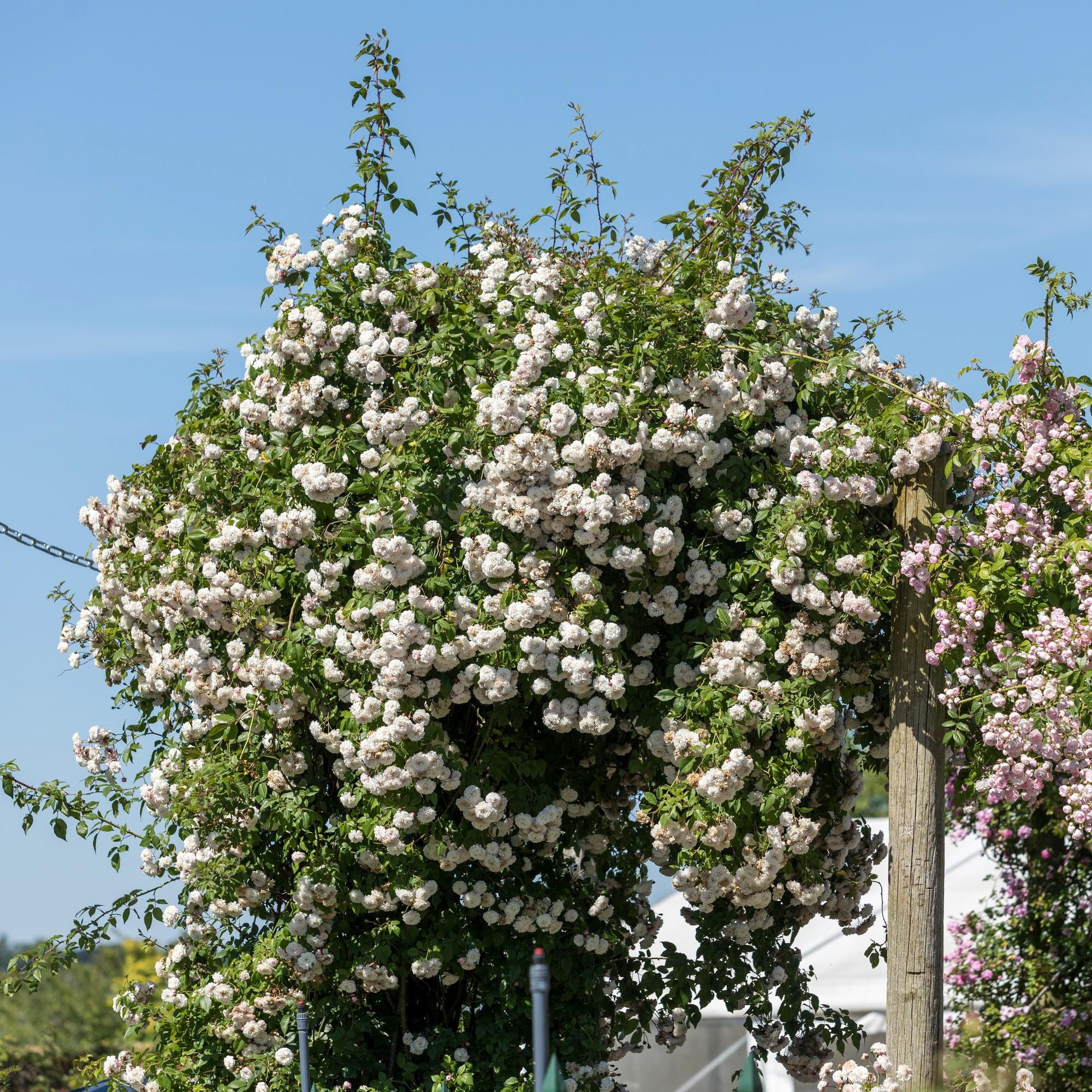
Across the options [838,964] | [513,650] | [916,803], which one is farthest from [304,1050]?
[838,964]

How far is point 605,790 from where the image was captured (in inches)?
243

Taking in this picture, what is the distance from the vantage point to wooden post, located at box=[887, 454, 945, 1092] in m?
5.74

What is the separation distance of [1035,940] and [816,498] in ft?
16.6

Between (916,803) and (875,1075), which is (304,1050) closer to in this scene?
(875,1075)

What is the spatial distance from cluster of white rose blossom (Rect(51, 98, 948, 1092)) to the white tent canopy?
1.68 meters

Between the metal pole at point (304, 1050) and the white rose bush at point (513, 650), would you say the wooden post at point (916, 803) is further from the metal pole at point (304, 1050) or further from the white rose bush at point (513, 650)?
the metal pole at point (304, 1050)

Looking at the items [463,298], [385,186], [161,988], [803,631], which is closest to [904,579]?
[803,631]

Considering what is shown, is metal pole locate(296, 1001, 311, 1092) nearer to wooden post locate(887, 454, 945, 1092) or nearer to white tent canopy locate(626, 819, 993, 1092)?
wooden post locate(887, 454, 945, 1092)

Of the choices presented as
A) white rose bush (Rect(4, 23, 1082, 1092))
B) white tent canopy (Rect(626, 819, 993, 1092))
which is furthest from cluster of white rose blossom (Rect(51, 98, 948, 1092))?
white tent canopy (Rect(626, 819, 993, 1092))

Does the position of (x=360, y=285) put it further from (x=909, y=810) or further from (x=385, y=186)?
(x=909, y=810)

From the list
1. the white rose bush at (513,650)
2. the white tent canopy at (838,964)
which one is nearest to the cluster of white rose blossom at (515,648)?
the white rose bush at (513,650)

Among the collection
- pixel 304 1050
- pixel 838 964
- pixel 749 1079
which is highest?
pixel 838 964

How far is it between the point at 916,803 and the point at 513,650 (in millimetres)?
1770

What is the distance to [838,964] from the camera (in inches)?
373
